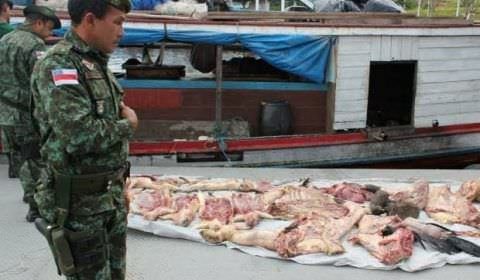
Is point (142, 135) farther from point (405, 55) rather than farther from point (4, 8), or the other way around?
point (405, 55)

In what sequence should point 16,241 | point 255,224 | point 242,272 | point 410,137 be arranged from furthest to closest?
1. point 410,137
2. point 255,224
3. point 16,241
4. point 242,272

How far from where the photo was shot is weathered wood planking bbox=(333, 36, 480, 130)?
273 inches

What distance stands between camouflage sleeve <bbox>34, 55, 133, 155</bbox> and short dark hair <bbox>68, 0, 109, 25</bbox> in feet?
0.57

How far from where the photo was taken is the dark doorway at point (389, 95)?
26.0 ft

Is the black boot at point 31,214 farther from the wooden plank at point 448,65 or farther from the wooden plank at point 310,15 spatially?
the wooden plank at point 448,65

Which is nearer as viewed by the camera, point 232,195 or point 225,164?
point 232,195

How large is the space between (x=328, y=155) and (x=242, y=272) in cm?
386

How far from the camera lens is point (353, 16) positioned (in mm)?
7441

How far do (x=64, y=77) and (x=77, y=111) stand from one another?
13cm

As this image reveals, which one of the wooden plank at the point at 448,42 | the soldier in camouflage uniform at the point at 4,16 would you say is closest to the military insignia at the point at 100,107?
the soldier in camouflage uniform at the point at 4,16

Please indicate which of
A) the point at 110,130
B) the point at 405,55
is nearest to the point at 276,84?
the point at 405,55

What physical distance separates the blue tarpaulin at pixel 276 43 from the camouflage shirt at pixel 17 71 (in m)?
2.15

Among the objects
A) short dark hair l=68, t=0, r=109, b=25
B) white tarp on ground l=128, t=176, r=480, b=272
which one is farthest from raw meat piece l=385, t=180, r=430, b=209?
short dark hair l=68, t=0, r=109, b=25

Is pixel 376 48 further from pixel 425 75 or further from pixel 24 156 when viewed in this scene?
pixel 24 156
